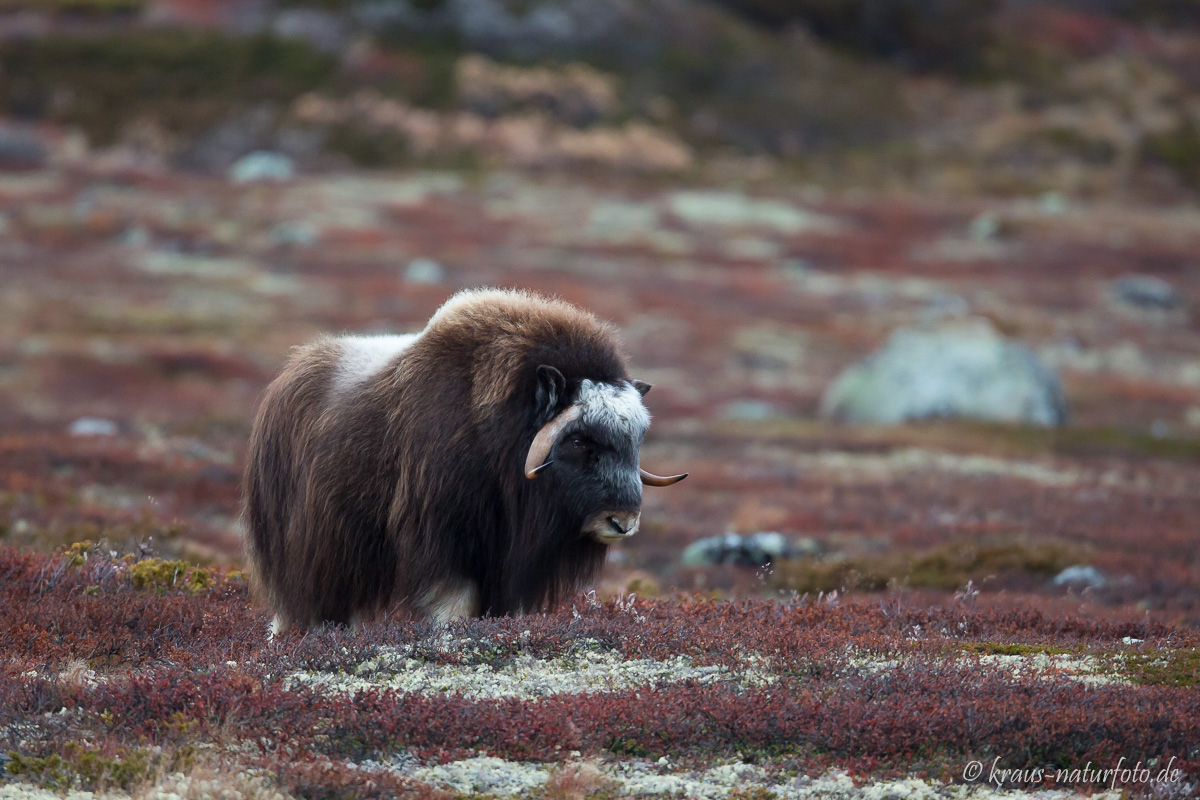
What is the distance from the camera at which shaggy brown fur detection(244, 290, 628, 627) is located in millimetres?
6426

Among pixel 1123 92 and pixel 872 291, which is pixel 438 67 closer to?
pixel 872 291

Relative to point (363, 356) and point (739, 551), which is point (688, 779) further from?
point (739, 551)

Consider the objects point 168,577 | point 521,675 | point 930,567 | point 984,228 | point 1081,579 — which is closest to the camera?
point 521,675

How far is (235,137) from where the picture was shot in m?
51.4

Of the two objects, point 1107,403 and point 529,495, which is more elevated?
point 529,495

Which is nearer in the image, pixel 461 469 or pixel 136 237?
pixel 461 469

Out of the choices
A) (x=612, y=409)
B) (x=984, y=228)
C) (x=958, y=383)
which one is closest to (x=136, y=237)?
(x=958, y=383)

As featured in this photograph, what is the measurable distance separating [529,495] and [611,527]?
0.46 meters

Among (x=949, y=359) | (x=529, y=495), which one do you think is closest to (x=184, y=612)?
(x=529, y=495)

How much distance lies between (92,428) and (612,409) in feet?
44.1

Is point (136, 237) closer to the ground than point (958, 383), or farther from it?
closer to the ground

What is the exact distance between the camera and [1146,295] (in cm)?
3756

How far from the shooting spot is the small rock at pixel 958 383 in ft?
73.4

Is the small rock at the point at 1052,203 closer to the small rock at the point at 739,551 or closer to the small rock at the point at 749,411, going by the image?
the small rock at the point at 749,411
